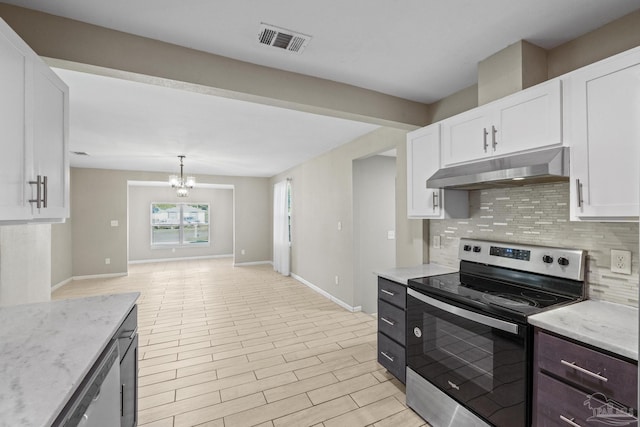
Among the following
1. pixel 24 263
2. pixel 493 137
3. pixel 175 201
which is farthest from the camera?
pixel 175 201

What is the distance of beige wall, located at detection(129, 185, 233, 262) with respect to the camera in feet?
27.7

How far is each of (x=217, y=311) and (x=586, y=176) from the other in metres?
4.37

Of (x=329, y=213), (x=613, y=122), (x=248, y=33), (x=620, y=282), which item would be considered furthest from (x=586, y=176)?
(x=329, y=213)

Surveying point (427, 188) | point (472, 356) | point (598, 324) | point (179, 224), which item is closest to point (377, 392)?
point (472, 356)

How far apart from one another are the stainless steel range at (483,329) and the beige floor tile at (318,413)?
0.46 metres

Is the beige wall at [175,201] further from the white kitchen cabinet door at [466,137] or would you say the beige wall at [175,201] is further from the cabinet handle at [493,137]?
the cabinet handle at [493,137]

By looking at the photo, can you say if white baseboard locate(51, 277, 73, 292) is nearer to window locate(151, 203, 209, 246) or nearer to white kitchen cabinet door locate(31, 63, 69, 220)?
window locate(151, 203, 209, 246)

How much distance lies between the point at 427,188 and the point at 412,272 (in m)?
0.74

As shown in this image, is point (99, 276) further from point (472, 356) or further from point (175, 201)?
point (472, 356)

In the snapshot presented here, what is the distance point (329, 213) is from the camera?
16.0 ft

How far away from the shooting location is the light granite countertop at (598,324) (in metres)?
1.17

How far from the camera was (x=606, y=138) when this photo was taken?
1397 mm

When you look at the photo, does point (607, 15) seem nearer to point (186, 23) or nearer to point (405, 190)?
point (405, 190)

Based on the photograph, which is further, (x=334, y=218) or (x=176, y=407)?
(x=334, y=218)
